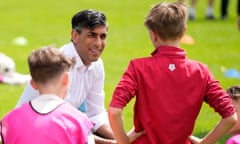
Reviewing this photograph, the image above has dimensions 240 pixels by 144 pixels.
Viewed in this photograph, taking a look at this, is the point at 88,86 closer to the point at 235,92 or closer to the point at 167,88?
the point at 235,92

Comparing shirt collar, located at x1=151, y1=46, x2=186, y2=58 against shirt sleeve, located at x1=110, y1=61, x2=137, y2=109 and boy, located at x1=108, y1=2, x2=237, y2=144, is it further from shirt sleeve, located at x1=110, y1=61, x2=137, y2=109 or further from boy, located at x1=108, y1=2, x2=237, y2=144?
shirt sleeve, located at x1=110, y1=61, x2=137, y2=109

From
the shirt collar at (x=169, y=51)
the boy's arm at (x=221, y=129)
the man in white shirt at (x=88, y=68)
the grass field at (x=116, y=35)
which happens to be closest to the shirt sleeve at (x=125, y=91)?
the shirt collar at (x=169, y=51)

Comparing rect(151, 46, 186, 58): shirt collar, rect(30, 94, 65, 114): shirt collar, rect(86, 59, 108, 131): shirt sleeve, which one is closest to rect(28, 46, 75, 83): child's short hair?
rect(30, 94, 65, 114): shirt collar

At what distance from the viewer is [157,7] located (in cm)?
488

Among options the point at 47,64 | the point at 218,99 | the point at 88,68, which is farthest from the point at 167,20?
the point at 88,68

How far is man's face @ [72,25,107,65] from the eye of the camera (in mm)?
5688

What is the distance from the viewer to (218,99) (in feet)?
16.0

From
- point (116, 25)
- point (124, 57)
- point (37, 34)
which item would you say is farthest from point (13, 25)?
point (124, 57)

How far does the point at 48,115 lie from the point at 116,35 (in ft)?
35.5

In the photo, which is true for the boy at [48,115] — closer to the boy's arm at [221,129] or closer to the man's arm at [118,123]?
the man's arm at [118,123]

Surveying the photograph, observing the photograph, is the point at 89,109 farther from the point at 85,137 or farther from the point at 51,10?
the point at 51,10

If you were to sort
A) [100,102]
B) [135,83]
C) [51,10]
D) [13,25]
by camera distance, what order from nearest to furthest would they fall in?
[135,83] < [100,102] < [13,25] < [51,10]

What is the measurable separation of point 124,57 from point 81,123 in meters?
8.46

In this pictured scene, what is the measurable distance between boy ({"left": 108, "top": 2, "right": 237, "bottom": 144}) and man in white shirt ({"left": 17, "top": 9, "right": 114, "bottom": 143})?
0.88m
